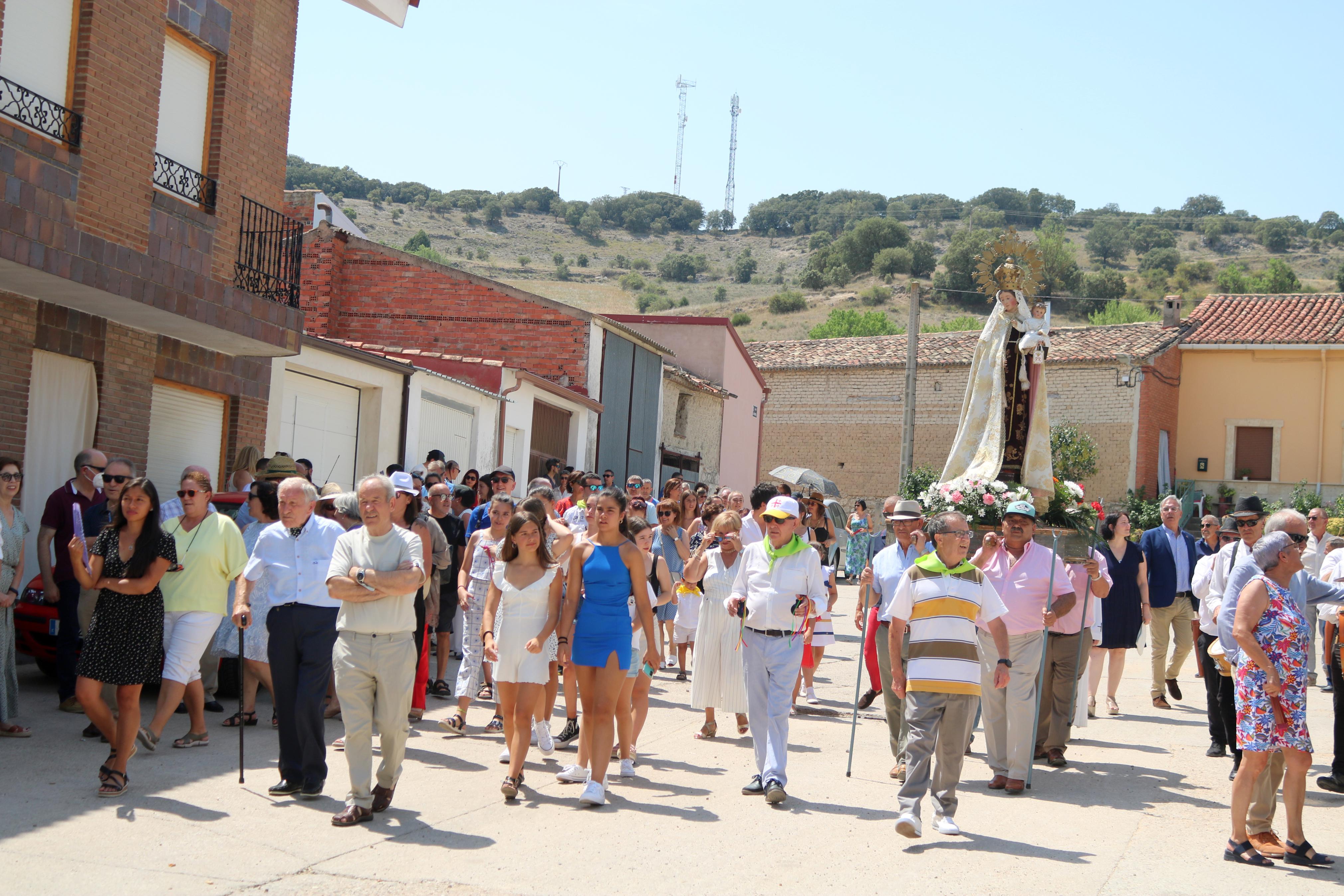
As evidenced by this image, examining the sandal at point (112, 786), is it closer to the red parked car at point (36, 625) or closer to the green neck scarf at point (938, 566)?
the red parked car at point (36, 625)

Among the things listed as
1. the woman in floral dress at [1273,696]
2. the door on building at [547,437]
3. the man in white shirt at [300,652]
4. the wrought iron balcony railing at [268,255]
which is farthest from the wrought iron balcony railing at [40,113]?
the door on building at [547,437]

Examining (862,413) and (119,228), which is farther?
(862,413)

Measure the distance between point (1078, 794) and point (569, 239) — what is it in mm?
105281

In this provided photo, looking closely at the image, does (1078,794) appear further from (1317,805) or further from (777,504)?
(777,504)

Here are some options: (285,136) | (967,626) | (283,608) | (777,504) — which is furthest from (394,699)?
(285,136)

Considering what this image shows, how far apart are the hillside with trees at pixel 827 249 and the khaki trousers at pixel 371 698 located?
5915 centimetres

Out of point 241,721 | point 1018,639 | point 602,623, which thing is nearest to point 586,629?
point 602,623

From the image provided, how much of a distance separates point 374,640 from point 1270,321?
40.9 metres

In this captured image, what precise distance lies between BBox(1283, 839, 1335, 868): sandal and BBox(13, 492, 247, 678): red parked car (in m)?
7.50

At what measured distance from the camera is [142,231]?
12.2 metres

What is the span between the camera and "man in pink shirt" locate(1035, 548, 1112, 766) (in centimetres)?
860

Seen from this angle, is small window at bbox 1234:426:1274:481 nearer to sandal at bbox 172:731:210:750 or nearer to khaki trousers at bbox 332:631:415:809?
sandal at bbox 172:731:210:750

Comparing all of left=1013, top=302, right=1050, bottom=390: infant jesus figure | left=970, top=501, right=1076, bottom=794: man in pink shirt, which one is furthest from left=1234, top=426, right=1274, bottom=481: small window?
left=970, top=501, right=1076, bottom=794: man in pink shirt

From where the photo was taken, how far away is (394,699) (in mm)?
6273
